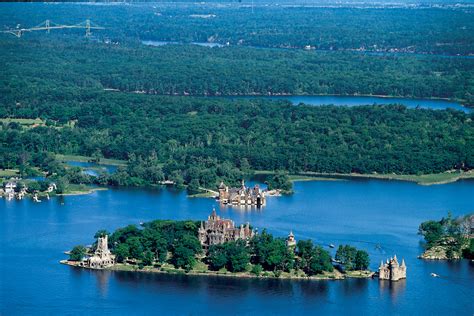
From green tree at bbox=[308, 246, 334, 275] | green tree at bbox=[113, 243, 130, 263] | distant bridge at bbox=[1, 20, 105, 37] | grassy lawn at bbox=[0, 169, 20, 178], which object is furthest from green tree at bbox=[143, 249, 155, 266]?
distant bridge at bbox=[1, 20, 105, 37]

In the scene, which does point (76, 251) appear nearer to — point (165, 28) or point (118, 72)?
point (118, 72)

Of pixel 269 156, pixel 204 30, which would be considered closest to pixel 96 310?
pixel 269 156

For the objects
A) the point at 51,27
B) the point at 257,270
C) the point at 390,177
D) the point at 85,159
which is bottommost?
the point at 257,270

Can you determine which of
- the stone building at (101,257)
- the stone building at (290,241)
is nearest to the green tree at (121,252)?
the stone building at (101,257)

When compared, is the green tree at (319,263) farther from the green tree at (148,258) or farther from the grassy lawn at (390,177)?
the grassy lawn at (390,177)

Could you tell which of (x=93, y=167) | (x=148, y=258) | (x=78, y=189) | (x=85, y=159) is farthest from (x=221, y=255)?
(x=85, y=159)

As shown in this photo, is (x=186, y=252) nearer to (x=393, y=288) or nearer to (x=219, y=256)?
(x=219, y=256)

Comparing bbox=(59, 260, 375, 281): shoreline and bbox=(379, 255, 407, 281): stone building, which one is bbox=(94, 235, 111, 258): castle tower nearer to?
bbox=(59, 260, 375, 281): shoreline

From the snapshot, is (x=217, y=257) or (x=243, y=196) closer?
(x=217, y=257)
